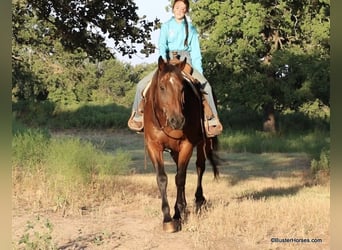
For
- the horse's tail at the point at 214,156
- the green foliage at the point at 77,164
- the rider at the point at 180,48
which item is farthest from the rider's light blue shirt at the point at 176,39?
the green foliage at the point at 77,164

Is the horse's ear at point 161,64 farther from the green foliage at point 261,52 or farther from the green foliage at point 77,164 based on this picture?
the green foliage at point 261,52

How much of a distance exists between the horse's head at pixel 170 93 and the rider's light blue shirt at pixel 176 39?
2.68ft

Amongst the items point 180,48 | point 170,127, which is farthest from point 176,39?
point 170,127

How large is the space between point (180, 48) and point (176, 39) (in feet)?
0.48

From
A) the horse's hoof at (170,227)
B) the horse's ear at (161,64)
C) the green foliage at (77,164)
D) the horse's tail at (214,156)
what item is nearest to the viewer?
the horse's ear at (161,64)

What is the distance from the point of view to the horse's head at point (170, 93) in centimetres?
525

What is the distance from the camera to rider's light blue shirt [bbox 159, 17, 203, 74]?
646cm

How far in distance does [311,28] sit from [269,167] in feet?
38.3

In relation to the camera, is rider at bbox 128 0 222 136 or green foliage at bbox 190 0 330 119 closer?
rider at bbox 128 0 222 136

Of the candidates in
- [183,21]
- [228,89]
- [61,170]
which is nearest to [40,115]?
[228,89]

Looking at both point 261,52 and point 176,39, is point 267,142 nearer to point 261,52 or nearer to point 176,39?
point 261,52

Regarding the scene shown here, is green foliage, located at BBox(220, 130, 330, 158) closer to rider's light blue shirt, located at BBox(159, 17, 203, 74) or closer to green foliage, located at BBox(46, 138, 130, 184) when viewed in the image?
green foliage, located at BBox(46, 138, 130, 184)

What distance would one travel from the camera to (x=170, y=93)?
17.6 feet

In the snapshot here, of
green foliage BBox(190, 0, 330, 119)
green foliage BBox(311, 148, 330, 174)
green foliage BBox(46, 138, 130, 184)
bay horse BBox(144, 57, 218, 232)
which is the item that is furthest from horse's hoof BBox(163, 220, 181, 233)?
green foliage BBox(190, 0, 330, 119)
